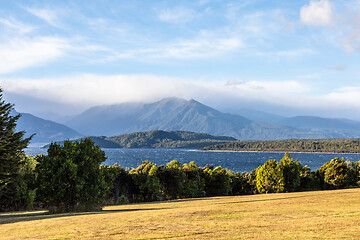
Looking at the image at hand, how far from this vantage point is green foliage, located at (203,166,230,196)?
2191 inches

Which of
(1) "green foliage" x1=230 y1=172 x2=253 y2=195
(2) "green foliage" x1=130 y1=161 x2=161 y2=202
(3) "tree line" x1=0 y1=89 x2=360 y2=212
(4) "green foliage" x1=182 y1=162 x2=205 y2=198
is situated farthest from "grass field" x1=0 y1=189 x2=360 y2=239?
(1) "green foliage" x1=230 y1=172 x2=253 y2=195

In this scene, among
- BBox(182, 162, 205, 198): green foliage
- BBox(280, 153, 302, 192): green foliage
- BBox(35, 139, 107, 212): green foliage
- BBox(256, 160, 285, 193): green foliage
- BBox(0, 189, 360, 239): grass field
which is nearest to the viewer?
BBox(0, 189, 360, 239): grass field

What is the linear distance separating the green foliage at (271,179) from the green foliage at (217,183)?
6.19 metres

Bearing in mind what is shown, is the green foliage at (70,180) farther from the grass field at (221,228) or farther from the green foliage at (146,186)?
the green foliage at (146,186)

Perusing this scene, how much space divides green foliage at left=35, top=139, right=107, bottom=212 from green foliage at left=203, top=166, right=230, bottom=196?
108 feet

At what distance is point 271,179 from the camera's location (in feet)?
166

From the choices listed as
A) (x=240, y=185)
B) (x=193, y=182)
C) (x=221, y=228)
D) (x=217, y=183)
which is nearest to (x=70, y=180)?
(x=221, y=228)

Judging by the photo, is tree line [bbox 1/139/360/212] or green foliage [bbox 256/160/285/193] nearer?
tree line [bbox 1/139/360/212]

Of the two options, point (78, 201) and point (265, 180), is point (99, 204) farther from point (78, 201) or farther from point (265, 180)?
point (265, 180)

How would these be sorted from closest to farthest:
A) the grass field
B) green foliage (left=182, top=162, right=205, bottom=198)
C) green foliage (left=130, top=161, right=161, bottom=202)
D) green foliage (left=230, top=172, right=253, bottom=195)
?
the grass field, green foliage (left=130, top=161, right=161, bottom=202), green foliage (left=182, top=162, right=205, bottom=198), green foliage (left=230, top=172, right=253, bottom=195)

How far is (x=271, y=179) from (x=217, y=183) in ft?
31.8

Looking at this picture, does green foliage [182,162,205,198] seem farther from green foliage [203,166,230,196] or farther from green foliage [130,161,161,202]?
green foliage [130,161,161,202]

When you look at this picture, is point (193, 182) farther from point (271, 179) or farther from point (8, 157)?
point (8, 157)

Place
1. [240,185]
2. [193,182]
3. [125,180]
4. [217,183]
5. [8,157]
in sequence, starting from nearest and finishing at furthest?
[8,157], [125,180], [193,182], [217,183], [240,185]
